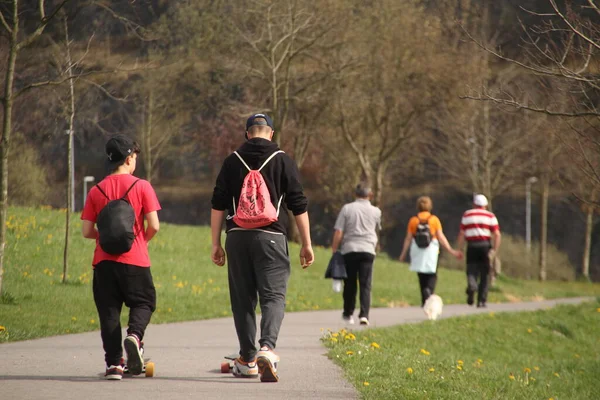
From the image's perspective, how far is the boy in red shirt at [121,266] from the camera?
25.1 ft

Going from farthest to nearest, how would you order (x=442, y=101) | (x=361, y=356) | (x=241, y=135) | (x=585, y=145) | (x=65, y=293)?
(x=241, y=135), (x=442, y=101), (x=65, y=293), (x=585, y=145), (x=361, y=356)

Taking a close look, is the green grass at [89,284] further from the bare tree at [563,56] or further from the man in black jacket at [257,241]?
the bare tree at [563,56]

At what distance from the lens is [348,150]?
4659 centimetres

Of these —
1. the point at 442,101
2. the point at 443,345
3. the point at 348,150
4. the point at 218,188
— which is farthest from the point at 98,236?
the point at 348,150

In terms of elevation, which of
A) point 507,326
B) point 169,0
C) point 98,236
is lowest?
point 507,326

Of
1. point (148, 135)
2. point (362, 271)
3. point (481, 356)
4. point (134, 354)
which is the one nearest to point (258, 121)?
point (134, 354)

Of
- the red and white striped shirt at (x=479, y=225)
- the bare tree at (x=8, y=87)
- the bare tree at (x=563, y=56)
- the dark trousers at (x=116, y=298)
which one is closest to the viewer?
the dark trousers at (x=116, y=298)

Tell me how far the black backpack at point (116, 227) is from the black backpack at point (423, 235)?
27.7 feet

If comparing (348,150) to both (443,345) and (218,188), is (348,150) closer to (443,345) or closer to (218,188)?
(443,345)

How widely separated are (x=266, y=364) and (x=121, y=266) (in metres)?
1.32

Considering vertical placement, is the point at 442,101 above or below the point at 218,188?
above

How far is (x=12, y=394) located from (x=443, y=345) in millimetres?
7741

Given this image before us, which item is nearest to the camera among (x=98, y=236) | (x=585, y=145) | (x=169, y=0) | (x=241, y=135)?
(x=98, y=236)

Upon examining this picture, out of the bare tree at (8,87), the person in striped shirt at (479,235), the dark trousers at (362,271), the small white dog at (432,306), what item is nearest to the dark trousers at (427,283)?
the small white dog at (432,306)
